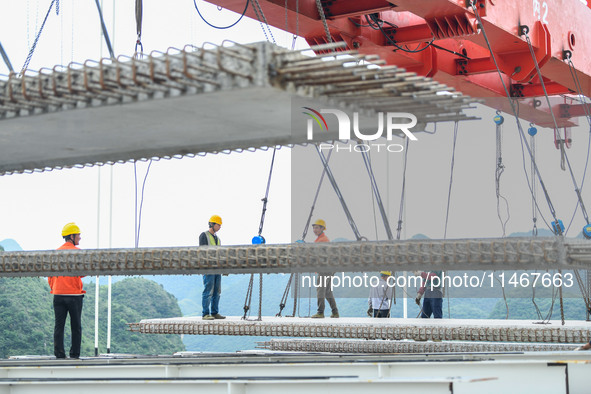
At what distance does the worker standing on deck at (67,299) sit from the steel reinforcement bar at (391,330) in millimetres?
1869

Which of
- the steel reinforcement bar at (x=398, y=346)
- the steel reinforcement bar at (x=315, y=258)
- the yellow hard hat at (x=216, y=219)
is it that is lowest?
the steel reinforcement bar at (x=398, y=346)

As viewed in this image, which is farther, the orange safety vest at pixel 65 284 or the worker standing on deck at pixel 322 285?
the worker standing on deck at pixel 322 285

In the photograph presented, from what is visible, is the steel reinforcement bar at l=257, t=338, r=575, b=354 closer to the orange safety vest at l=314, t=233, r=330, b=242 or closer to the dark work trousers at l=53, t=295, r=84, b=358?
the orange safety vest at l=314, t=233, r=330, b=242

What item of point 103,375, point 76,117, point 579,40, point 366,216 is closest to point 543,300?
point 366,216

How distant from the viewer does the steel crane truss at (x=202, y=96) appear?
390cm

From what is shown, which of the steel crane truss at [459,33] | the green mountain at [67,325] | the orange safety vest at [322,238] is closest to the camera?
the steel crane truss at [459,33]

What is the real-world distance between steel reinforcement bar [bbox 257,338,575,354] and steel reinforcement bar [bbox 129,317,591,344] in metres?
0.10

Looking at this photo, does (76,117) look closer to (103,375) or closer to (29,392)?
(29,392)

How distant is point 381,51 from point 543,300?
806 inches

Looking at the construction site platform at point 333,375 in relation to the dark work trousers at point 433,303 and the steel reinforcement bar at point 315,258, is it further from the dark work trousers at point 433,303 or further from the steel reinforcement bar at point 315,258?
the dark work trousers at point 433,303

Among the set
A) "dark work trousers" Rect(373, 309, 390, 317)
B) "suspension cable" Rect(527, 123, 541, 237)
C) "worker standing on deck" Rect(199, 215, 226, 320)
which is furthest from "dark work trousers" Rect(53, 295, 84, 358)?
"dark work trousers" Rect(373, 309, 390, 317)

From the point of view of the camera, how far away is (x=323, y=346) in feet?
38.5

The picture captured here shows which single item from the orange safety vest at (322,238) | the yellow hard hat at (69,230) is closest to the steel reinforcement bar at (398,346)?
the orange safety vest at (322,238)

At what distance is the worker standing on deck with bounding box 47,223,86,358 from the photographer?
1023cm
